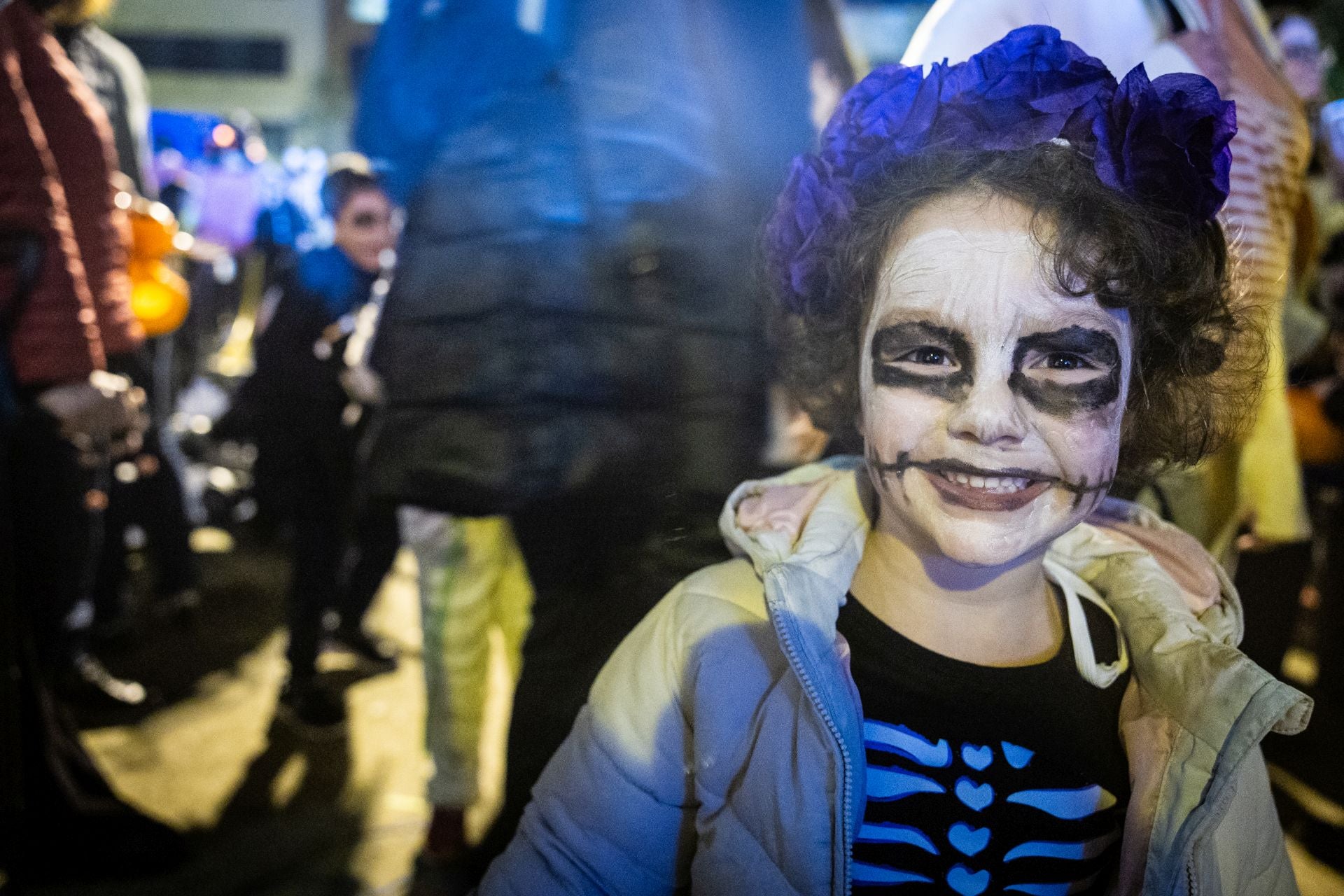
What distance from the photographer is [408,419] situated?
1.33 m

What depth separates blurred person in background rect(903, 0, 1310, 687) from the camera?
0.80 metres

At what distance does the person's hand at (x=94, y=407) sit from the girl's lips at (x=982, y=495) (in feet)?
4.38

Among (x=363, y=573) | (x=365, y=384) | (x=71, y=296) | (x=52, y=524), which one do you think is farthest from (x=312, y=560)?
(x=71, y=296)

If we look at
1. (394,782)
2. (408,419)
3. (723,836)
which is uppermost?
(408,419)

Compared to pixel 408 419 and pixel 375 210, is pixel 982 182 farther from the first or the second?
pixel 375 210

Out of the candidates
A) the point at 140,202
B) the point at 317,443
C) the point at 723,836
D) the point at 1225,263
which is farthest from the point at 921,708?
the point at 140,202

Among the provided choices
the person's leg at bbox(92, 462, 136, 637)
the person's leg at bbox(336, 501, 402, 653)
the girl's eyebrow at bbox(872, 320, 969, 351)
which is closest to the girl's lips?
the girl's eyebrow at bbox(872, 320, 969, 351)

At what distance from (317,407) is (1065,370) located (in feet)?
7.35

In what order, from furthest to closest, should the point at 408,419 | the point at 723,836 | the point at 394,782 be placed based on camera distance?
the point at 394,782
the point at 408,419
the point at 723,836

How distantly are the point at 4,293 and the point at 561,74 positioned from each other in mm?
861

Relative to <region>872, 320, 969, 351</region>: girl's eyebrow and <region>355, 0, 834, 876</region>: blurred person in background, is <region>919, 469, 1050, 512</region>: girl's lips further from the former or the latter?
<region>355, 0, 834, 876</region>: blurred person in background

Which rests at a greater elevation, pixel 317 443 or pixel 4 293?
pixel 4 293

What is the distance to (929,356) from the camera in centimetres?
76

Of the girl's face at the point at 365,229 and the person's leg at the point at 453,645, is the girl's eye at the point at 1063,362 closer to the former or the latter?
the person's leg at the point at 453,645
